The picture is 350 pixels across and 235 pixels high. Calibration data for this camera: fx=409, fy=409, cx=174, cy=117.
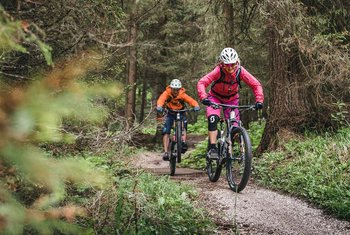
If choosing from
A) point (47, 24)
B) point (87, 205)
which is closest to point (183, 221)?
point (87, 205)

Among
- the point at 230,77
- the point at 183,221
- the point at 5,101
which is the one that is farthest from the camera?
the point at 230,77

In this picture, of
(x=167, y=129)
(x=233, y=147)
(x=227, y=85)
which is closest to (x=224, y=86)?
(x=227, y=85)

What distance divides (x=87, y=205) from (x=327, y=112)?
7.58m

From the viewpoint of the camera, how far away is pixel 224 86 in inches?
299

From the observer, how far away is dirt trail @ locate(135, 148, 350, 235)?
4930mm

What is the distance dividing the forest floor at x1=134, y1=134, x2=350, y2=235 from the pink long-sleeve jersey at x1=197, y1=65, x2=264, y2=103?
1.73 meters

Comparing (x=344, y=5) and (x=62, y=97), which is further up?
(x=344, y=5)

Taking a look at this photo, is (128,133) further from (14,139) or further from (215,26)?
(215,26)

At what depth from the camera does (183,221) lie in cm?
450

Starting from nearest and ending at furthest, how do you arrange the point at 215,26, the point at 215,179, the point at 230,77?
1. the point at 230,77
2. the point at 215,179
3. the point at 215,26

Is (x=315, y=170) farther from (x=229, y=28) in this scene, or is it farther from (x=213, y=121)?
(x=229, y=28)

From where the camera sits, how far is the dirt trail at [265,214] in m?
4.93

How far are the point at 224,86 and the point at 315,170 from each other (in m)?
2.20

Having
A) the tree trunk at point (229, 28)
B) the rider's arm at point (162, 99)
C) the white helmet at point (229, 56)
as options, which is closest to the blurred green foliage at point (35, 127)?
the white helmet at point (229, 56)
